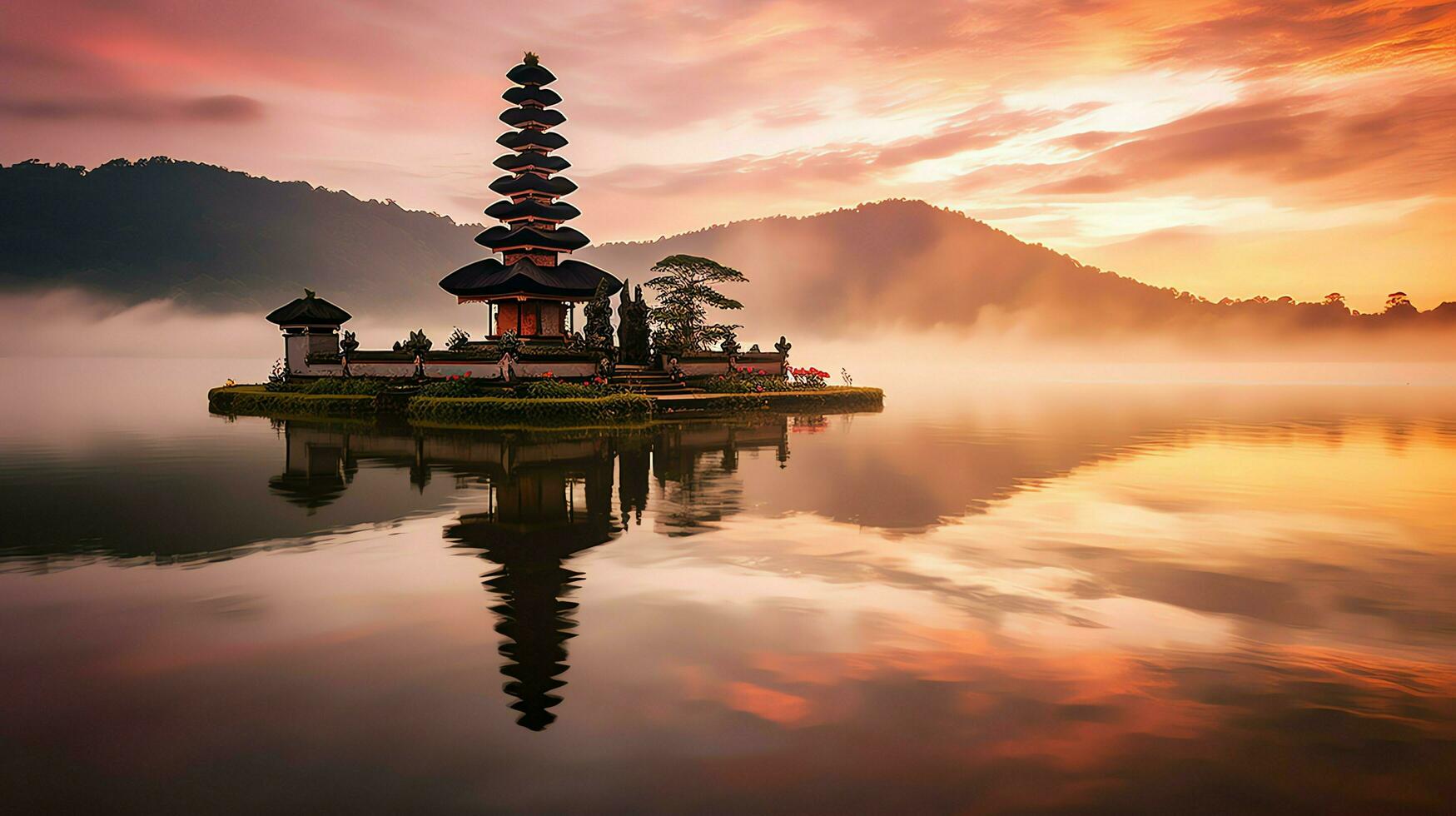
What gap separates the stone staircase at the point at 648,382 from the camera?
39750mm

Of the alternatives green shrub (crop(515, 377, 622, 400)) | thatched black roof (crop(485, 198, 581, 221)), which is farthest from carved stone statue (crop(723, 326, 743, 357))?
green shrub (crop(515, 377, 622, 400))

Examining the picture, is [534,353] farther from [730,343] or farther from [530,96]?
[530,96]

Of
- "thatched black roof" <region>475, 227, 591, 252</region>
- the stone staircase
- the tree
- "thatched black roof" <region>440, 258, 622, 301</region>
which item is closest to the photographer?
the stone staircase

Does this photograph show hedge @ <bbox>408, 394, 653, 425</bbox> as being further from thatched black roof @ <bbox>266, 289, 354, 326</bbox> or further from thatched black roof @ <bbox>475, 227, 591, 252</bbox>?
thatched black roof @ <bbox>475, 227, 591, 252</bbox>

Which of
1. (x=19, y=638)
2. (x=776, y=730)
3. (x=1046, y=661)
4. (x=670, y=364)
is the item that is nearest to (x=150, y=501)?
(x=19, y=638)

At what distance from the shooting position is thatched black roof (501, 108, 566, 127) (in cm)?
5188

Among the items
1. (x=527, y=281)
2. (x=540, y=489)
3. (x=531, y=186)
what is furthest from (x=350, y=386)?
(x=540, y=489)

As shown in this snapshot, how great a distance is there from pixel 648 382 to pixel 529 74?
23760mm

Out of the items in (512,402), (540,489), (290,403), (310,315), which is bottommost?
(540,489)

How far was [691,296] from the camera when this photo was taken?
2056 inches

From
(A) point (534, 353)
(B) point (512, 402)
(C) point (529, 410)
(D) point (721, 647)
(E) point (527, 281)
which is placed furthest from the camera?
(E) point (527, 281)

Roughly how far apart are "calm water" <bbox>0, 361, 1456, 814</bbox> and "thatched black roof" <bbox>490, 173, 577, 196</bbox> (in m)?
36.0

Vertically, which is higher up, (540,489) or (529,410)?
(529,410)

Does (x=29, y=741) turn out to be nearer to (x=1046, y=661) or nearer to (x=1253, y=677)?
(x=1046, y=661)
